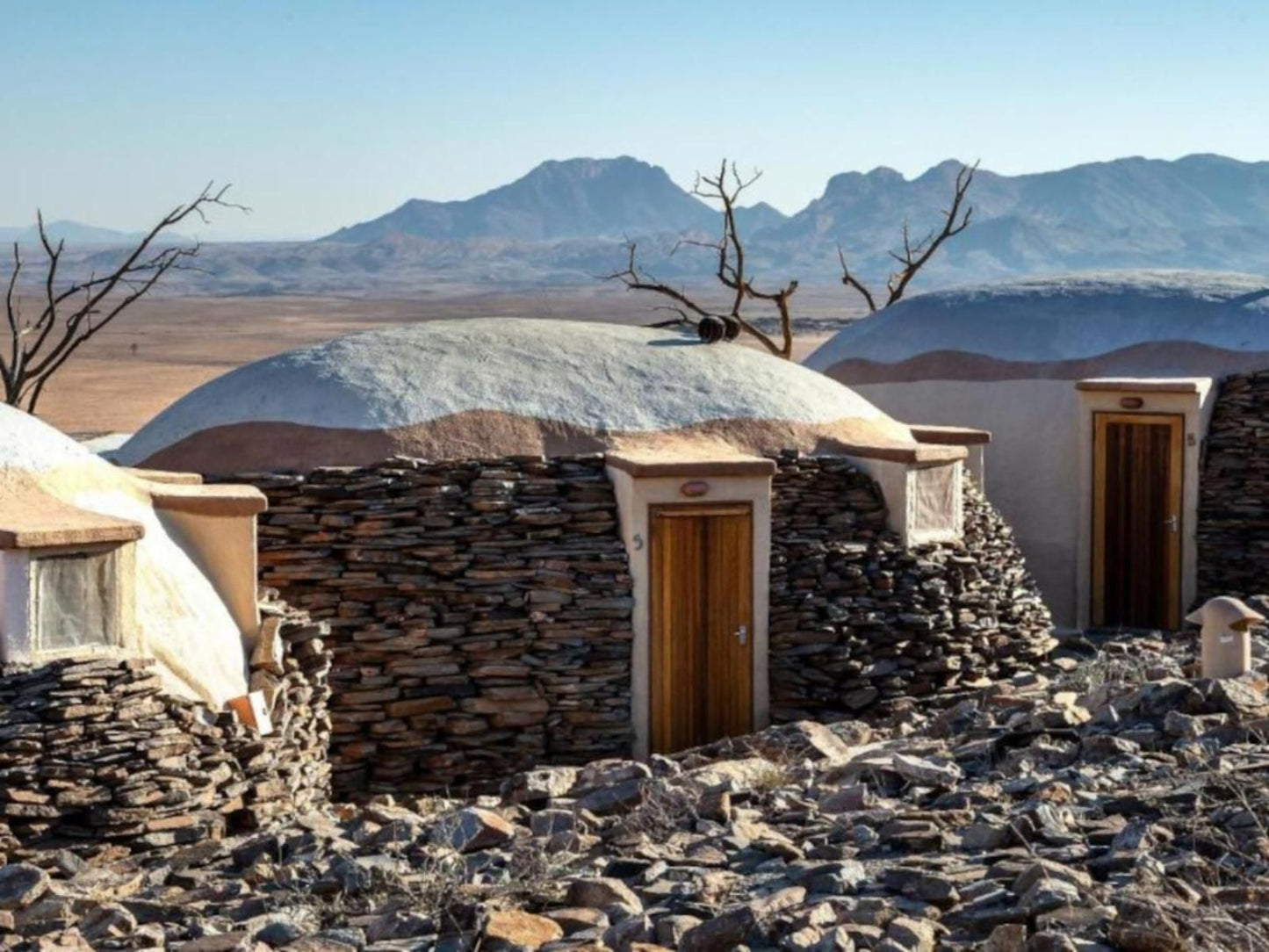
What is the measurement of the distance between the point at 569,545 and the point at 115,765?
13.1ft

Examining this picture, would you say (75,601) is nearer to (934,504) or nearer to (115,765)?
(115,765)

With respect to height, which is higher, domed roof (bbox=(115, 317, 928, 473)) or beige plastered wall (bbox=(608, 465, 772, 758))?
domed roof (bbox=(115, 317, 928, 473))

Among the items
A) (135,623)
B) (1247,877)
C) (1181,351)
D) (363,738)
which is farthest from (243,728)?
(1181,351)

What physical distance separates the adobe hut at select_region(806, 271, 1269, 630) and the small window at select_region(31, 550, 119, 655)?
10.2m

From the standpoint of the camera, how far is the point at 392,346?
13.4 meters

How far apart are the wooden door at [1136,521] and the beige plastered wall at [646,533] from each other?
560 cm

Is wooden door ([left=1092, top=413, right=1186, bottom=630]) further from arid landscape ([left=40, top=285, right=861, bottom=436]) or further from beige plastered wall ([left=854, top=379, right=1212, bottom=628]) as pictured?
arid landscape ([left=40, top=285, right=861, bottom=436])

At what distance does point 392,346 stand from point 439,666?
2.77 metres

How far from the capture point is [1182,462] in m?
16.5

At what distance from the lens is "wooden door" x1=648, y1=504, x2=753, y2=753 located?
12.2 meters

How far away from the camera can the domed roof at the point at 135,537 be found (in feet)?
30.4

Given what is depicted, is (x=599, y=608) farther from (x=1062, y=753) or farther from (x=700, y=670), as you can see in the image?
(x=1062, y=753)

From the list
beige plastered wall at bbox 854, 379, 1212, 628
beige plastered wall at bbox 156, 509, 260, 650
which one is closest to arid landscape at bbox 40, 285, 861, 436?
beige plastered wall at bbox 854, 379, 1212, 628

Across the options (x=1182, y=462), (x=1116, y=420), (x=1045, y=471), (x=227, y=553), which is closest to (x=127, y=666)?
(x=227, y=553)
